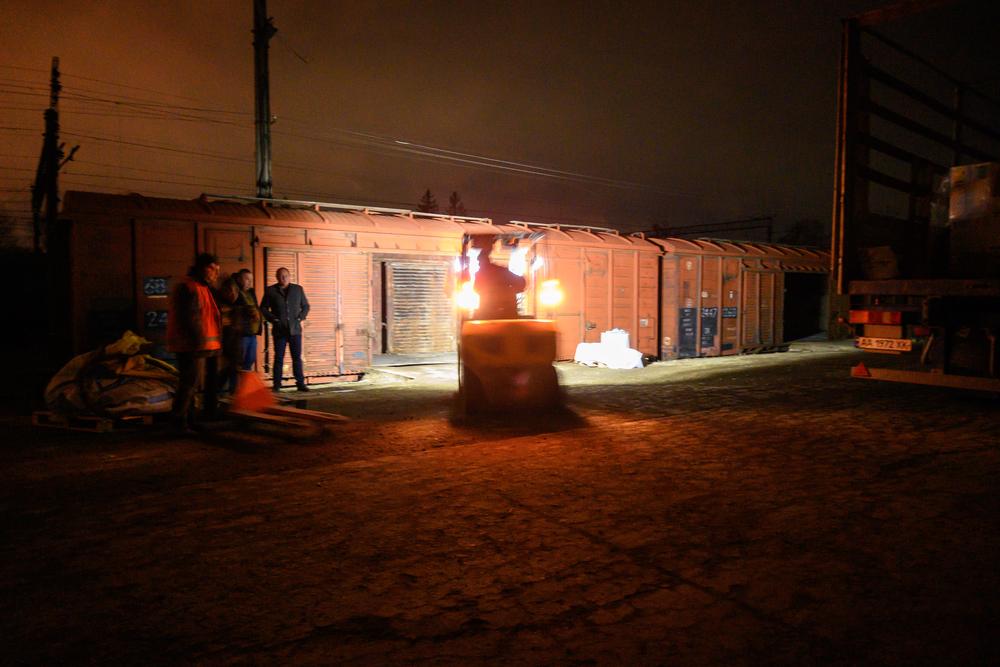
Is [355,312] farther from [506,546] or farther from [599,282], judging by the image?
[506,546]

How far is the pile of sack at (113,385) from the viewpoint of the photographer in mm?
6855

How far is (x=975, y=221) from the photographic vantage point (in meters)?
7.51

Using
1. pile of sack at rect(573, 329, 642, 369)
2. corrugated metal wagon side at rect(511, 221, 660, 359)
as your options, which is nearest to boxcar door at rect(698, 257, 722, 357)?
corrugated metal wagon side at rect(511, 221, 660, 359)

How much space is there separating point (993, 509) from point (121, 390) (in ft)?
27.2

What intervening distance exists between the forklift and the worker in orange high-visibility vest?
2.98 m

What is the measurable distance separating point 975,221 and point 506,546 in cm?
751

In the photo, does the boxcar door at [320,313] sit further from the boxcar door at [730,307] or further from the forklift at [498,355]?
the boxcar door at [730,307]

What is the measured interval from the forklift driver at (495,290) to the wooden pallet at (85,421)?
13.9ft

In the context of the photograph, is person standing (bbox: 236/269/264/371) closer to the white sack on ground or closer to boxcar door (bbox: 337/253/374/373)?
boxcar door (bbox: 337/253/374/373)

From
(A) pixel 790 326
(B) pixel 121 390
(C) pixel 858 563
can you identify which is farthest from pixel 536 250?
(A) pixel 790 326

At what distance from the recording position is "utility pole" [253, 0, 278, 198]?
14227 millimetres

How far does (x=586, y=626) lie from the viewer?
9.04 feet

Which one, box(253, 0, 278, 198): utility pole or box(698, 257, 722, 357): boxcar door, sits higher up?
box(253, 0, 278, 198): utility pole

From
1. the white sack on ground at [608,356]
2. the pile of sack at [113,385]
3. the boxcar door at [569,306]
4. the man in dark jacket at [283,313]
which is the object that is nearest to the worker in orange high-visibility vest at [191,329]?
the pile of sack at [113,385]
